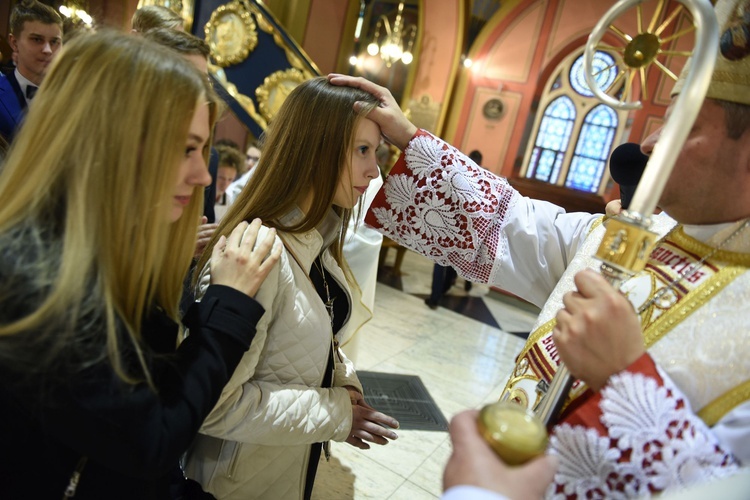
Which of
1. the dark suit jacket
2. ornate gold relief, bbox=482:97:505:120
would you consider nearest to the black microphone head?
the dark suit jacket

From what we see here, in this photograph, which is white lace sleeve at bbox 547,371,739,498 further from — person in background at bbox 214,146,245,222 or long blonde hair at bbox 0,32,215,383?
person in background at bbox 214,146,245,222

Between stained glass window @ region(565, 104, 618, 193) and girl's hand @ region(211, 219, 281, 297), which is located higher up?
stained glass window @ region(565, 104, 618, 193)

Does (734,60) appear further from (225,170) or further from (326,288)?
(225,170)

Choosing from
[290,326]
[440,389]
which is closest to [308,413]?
[290,326]

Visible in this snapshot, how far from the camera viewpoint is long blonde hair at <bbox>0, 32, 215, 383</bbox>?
2.53ft

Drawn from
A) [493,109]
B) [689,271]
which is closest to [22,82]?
[689,271]

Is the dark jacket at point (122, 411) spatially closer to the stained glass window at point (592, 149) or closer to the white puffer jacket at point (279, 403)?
the white puffer jacket at point (279, 403)

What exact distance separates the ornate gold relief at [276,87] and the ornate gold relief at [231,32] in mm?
390

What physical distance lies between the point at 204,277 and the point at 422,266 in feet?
22.8

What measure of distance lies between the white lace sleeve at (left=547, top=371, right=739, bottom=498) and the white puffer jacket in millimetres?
746

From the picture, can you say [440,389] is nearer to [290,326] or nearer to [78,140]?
[290,326]

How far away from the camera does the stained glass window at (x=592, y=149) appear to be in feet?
33.5

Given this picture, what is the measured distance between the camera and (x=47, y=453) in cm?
86

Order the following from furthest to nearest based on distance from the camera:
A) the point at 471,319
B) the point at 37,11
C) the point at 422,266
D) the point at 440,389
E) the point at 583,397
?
the point at 422,266 → the point at 471,319 → the point at 440,389 → the point at 37,11 → the point at 583,397
